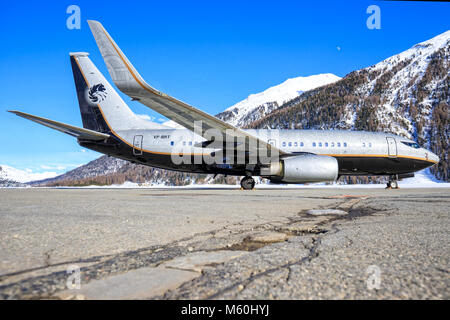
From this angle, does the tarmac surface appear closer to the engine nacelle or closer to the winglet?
the winglet

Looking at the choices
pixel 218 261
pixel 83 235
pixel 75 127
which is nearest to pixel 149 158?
pixel 75 127

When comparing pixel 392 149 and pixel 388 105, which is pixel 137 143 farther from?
pixel 388 105

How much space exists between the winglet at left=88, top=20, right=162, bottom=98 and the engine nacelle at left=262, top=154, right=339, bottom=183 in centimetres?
733

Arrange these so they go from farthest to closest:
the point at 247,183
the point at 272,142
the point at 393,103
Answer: the point at 393,103
the point at 247,183
the point at 272,142

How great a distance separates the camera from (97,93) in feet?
50.8

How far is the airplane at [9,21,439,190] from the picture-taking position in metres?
12.8

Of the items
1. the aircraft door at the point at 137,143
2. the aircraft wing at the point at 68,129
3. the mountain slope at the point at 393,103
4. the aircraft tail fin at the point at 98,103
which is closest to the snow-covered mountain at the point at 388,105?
the mountain slope at the point at 393,103

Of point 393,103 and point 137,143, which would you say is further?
point 393,103

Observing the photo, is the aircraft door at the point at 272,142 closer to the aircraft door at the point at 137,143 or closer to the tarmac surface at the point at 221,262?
the aircraft door at the point at 137,143

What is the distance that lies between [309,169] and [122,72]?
8.35m

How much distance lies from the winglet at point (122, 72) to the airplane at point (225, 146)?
19.1 ft

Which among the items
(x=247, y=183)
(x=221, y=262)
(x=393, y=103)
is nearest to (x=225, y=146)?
(x=247, y=183)

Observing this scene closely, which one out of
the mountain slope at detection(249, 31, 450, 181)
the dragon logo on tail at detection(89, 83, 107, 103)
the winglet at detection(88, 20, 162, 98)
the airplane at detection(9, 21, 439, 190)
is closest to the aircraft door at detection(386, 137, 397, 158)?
the airplane at detection(9, 21, 439, 190)
